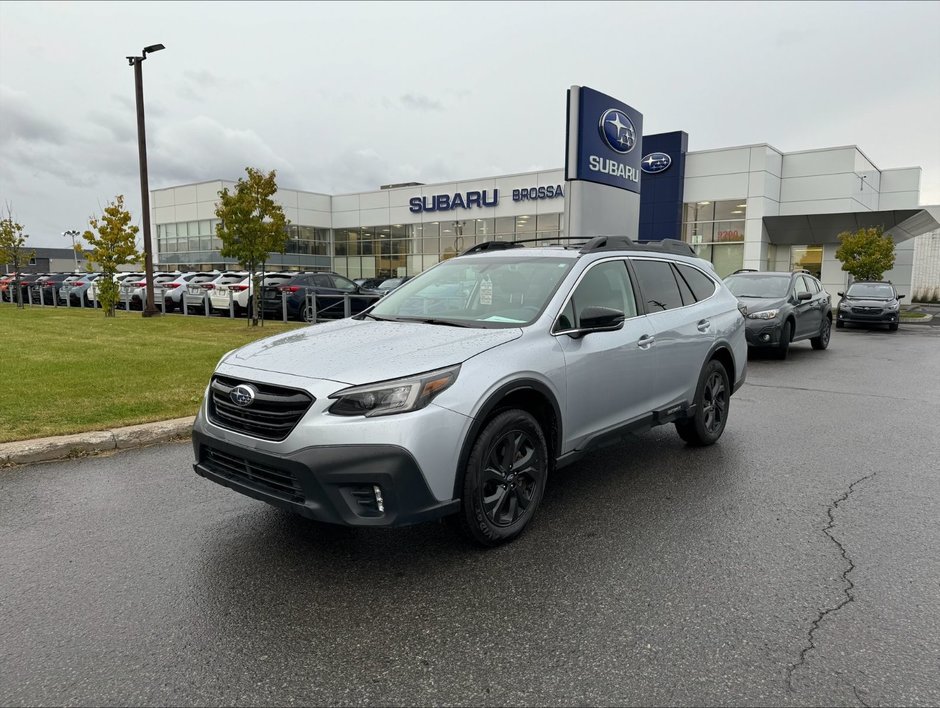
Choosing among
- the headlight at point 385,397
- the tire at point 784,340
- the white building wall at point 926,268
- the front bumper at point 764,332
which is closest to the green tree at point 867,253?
the white building wall at point 926,268

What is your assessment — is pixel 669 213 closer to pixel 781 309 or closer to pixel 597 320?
pixel 781 309

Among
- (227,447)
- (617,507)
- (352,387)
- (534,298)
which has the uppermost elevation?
(534,298)

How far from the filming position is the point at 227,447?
11.3 ft

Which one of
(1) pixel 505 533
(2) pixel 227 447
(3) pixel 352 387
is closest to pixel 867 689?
(1) pixel 505 533

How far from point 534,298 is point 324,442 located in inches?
70.1

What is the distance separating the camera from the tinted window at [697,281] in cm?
571

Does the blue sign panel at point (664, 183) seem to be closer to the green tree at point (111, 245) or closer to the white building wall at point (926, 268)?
the white building wall at point (926, 268)

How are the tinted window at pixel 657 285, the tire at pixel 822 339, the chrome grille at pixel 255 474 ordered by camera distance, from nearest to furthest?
the chrome grille at pixel 255 474 → the tinted window at pixel 657 285 → the tire at pixel 822 339

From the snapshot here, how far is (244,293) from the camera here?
20.4m

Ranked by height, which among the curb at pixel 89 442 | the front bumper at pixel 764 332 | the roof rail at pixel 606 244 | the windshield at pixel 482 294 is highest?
the roof rail at pixel 606 244

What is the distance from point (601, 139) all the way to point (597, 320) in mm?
11399

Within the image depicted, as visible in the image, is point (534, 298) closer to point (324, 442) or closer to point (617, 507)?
point (617, 507)

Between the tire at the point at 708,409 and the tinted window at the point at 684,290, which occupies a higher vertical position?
the tinted window at the point at 684,290

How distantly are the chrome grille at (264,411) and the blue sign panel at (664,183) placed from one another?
113 feet
